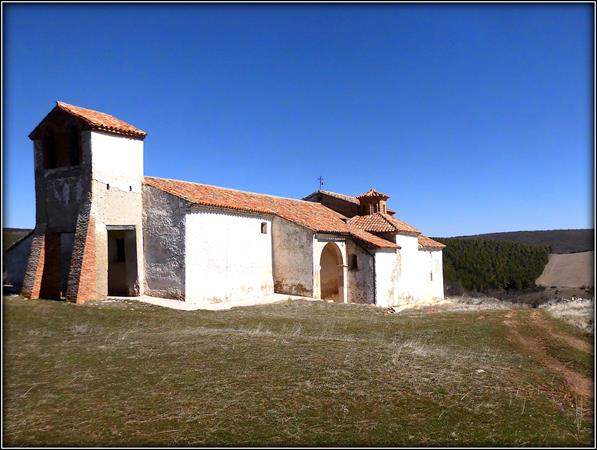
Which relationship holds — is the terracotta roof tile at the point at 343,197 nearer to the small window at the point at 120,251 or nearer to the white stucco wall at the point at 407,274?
the white stucco wall at the point at 407,274

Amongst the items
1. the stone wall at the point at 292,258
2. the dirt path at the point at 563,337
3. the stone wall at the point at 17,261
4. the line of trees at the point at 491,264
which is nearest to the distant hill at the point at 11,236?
the stone wall at the point at 17,261

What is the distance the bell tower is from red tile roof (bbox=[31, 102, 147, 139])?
0.14 ft

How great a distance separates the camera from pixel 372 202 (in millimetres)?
34344

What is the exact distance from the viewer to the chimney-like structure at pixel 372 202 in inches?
1346

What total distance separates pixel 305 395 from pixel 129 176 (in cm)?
1574

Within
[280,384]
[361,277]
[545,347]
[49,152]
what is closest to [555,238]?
[361,277]

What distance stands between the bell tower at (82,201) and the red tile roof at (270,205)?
1.70 metres

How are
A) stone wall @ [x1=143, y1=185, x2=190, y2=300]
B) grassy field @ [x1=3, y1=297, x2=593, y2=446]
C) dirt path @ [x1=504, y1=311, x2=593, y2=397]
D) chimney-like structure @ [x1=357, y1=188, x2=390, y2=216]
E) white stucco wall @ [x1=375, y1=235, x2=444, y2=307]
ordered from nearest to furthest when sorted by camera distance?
grassy field @ [x1=3, y1=297, x2=593, y2=446] < dirt path @ [x1=504, y1=311, x2=593, y2=397] < stone wall @ [x1=143, y1=185, x2=190, y2=300] < white stucco wall @ [x1=375, y1=235, x2=444, y2=307] < chimney-like structure @ [x1=357, y1=188, x2=390, y2=216]

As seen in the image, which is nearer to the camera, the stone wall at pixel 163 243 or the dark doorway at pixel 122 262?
the stone wall at pixel 163 243

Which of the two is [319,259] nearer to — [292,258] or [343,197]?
[292,258]

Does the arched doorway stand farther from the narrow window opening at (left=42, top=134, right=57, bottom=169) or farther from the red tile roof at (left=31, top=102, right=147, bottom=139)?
the narrow window opening at (left=42, top=134, right=57, bottom=169)

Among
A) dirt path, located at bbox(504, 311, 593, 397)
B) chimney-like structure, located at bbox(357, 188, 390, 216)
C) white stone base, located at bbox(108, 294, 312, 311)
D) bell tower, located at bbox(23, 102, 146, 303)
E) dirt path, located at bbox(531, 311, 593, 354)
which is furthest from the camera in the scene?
chimney-like structure, located at bbox(357, 188, 390, 216)

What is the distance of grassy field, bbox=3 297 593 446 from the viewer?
6.85 meters

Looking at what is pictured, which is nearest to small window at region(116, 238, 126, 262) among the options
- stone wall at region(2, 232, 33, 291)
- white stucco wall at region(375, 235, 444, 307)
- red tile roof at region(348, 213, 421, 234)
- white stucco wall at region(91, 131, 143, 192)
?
white stucco wall at region(91, 131, 143, 192)
